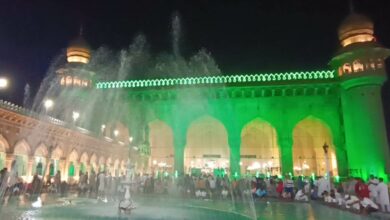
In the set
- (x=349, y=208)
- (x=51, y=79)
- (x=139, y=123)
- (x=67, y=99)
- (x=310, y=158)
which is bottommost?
(x=349, y=208)

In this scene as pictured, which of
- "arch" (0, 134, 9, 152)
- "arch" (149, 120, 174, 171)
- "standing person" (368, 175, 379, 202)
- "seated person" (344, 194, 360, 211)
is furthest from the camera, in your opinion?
"arch" (149, 120, 174, 171)

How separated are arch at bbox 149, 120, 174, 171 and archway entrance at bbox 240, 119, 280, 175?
604cm

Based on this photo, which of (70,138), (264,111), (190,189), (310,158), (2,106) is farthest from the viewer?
(310,158)

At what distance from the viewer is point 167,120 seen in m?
28.0

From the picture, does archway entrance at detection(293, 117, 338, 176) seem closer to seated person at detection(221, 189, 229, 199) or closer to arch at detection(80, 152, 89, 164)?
seated person at detection(221, 189, 229, 199)

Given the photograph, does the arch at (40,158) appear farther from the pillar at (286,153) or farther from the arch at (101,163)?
the pillar at (286,153)

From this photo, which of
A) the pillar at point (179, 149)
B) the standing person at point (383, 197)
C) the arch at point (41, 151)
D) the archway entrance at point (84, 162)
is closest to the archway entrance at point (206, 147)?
the pillar at point (179, 149)

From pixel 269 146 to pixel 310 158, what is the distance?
3.46 m

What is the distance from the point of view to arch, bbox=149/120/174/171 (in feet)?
98.8

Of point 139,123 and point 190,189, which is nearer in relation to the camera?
point 190,189

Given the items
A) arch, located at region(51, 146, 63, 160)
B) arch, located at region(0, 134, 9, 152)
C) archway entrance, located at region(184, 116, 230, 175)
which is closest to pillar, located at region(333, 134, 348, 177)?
archway entrance, located at region(184, 116, 230, 175)

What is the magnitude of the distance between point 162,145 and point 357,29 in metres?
17.7

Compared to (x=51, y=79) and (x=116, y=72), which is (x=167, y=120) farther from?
(x=51, y=79)

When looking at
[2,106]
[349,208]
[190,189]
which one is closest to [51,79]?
[2,106]
